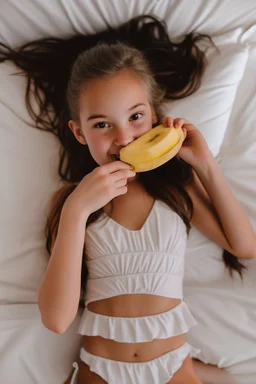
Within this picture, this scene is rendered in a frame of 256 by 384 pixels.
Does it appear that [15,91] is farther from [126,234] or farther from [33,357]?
[33,357]

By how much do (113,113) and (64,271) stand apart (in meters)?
0.40

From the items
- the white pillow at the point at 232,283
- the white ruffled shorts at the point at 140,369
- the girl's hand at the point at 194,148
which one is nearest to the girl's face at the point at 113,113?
the girl's hand at the point at 194,148

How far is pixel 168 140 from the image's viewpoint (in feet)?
4.17

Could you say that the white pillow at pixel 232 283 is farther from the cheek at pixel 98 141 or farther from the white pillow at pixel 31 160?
the cheek at pixel 98 141

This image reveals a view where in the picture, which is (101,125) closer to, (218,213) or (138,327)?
(218,213)

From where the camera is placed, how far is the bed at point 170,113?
148 centimetres

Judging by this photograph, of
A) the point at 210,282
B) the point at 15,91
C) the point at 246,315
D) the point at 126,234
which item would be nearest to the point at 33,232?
the point at 126,234

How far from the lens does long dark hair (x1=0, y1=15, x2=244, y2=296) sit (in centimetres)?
149

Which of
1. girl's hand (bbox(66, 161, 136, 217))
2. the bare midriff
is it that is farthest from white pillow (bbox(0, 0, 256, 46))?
the bare midriff

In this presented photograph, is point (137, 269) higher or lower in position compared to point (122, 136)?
lower

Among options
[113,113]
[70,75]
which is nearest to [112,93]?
[113,113]

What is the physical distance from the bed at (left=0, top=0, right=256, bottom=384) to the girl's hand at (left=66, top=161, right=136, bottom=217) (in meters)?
0.27

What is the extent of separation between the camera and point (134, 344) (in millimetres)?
1377

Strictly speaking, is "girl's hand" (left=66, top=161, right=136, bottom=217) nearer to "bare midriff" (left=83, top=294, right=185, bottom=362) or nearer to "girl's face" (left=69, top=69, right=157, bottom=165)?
"girl's face" (left=69, top=69, right=157, bottom=165)
